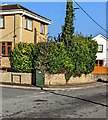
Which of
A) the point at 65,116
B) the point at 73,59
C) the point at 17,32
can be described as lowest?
the point at 65,116

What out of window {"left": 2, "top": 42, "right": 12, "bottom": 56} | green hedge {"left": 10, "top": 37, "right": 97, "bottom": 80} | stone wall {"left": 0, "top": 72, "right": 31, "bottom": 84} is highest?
window {"left": 2, "top": 42, "right": 12, "bottom": 56}

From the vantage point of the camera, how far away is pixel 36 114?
42.4ft

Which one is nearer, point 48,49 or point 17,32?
point 48,49

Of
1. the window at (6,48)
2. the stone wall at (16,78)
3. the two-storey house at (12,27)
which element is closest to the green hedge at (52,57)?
the stone wall at (16,78)

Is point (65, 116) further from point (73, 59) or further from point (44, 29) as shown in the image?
point (44, 29)

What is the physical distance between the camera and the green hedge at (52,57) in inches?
1146

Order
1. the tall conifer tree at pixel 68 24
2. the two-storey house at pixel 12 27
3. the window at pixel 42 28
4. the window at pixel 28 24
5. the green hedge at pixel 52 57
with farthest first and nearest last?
the window at pixel 42 28 → the window at pixel 28 24 → the two-storey house at pixel 12 27 → the tall conifer tree at pixel 68 24 → the green hedge at pixel 52 57

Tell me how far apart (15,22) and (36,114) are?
2391cm

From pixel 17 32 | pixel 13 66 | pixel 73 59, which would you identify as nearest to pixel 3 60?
pixel 17 32

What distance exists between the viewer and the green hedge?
29.1 m

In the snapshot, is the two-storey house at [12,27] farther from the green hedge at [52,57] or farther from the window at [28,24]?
the green hedge at [52,57]

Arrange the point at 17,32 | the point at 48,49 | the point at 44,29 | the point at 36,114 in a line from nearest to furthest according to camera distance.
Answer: the point at 36,114 < the point at 48,49 < the point at 17,32 < the point at 44,29

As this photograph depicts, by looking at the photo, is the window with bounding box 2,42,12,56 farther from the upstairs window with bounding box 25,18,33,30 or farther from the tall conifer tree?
the tall conifer tree

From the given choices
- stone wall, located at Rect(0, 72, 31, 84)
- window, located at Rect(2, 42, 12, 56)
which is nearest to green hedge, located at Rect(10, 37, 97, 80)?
stone wall, located at Rect(0, 72, 31, 84)
